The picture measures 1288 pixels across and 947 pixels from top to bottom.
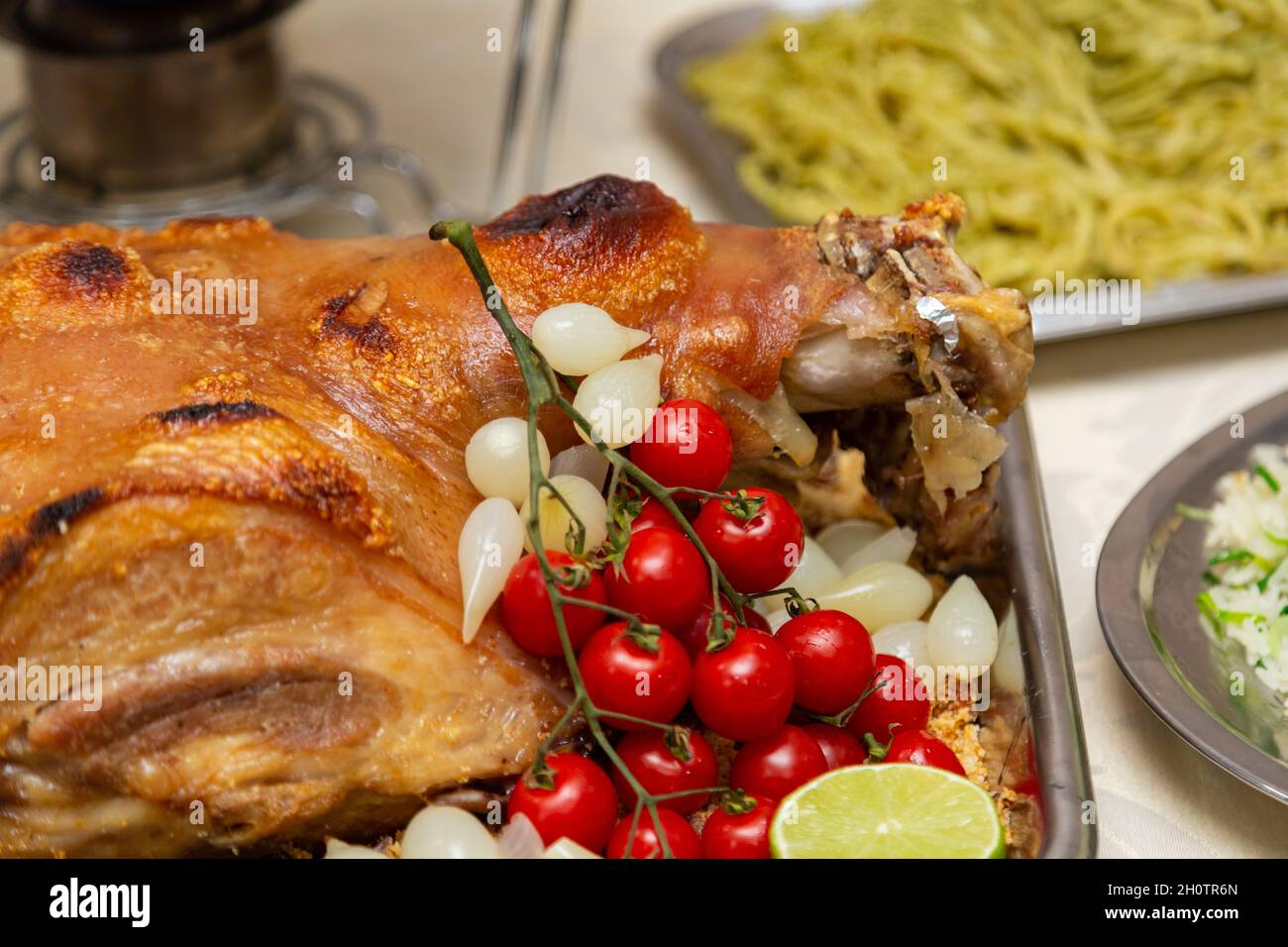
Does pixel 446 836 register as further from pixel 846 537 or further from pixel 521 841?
pixel 846 537

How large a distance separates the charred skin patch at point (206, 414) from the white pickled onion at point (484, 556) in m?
0.21

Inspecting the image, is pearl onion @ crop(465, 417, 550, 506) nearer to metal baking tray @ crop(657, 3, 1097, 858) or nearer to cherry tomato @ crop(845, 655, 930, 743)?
cherry tomato @ crop(845, 655, 930, 743)

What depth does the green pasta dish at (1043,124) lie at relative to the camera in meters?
2.33

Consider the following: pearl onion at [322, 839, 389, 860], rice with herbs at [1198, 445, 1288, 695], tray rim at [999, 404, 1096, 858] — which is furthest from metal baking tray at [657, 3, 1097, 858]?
pearl onion at [322, 839, 389, 860]

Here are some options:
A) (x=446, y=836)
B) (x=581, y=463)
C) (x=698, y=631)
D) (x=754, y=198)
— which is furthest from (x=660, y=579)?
(x=754, y=198)

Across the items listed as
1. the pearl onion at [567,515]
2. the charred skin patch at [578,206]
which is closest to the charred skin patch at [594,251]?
the charred skin patch at [578,206]

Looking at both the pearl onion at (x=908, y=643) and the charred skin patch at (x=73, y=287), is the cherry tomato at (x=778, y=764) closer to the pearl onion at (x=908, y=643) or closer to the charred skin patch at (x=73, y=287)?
the pearl onion at (x=908, y=643)

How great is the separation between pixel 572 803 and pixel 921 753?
0.33 m

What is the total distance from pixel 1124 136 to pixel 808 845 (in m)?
1.92

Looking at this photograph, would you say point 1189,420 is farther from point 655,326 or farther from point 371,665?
point 371,665

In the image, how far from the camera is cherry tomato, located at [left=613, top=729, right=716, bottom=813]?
48.3 inches

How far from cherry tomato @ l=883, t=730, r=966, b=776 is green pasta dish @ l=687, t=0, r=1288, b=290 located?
1190 millimetres

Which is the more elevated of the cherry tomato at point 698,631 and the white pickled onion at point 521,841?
the cherry tomato at point 698,631

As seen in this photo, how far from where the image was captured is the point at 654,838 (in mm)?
1176
